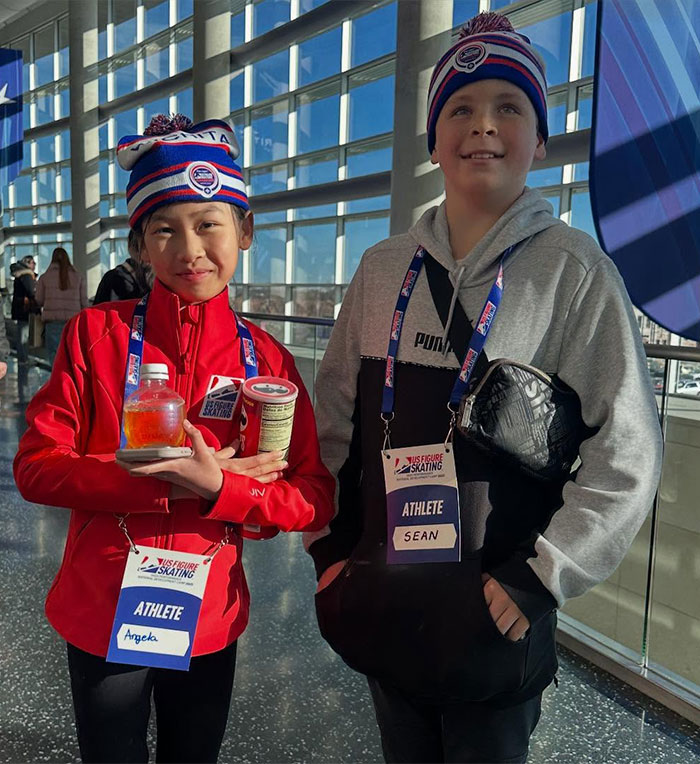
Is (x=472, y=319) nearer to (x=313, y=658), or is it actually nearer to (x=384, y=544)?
(x=384, y=544)

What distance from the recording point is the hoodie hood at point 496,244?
1.19 metres

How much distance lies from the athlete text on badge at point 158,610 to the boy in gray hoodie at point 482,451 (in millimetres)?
275

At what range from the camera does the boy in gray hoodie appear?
1.11 meters

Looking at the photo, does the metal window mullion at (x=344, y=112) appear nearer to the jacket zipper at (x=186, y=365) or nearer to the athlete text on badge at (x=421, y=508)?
the jacket zipper at (x=186, y=365)

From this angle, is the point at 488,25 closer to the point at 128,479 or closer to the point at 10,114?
the point at 128,479

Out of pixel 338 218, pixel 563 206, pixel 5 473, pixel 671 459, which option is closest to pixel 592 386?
pixel 671 459

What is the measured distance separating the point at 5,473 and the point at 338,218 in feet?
33.3

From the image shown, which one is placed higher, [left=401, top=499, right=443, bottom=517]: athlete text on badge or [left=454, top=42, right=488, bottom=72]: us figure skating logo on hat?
[left=454, top=42, right=488, bottom=72]: us figure skating logo on hat

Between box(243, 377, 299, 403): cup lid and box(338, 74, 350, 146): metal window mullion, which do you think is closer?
box(243, 377, 299, 403): cup lid

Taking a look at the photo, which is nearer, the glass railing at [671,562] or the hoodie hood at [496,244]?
the hoodie hood at [496,244]

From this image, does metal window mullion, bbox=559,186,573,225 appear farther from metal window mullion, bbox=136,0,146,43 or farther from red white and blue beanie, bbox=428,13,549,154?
metal window mullion, bbox=136,0,146,43

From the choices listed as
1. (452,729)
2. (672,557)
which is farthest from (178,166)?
(672,557)

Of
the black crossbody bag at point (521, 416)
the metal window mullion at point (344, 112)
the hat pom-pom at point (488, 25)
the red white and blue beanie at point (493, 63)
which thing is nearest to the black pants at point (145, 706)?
the black crossbody bag at point (521, 416)

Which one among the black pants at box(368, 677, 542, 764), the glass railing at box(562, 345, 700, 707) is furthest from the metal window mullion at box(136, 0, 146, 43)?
the black pants at box(368, 677, 542, 764)
